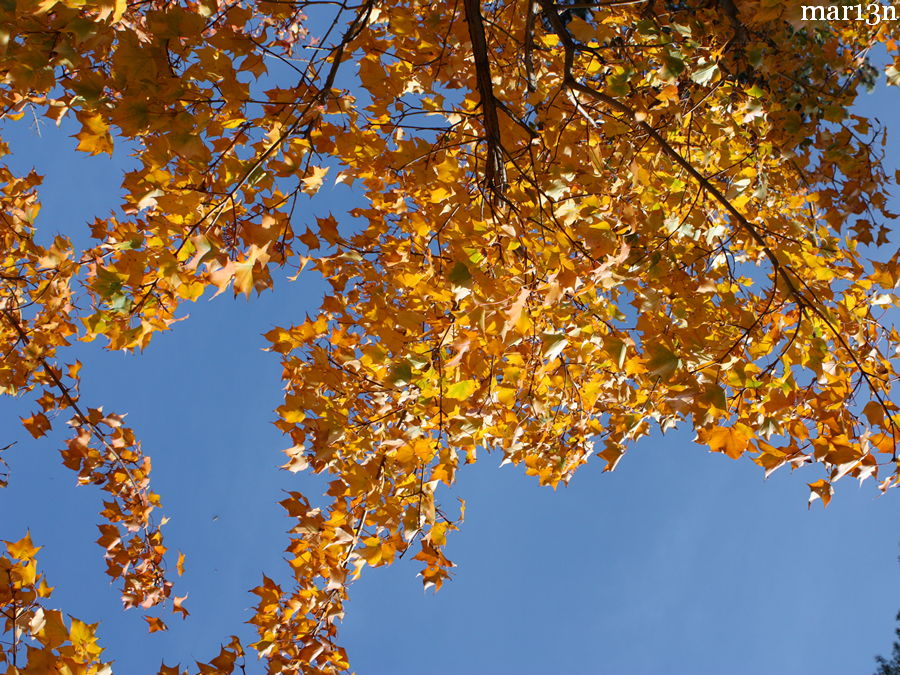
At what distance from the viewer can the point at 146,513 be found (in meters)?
3.37

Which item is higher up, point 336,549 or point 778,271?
point 778,271

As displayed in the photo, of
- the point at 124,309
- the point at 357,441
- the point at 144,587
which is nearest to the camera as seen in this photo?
the point at 124,309

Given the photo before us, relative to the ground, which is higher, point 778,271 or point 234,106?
point 234,106

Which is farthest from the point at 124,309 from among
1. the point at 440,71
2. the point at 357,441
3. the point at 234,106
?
the point at 440,71

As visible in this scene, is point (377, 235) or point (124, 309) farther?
point (377, 235)

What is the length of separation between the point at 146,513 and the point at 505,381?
92.3 inches

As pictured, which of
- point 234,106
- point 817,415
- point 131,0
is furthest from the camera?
point 817,415

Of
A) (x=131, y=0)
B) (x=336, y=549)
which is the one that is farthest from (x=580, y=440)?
(x=131, y=0)

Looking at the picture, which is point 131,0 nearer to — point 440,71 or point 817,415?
point 440,71

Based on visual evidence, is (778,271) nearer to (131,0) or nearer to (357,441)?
(357,441)

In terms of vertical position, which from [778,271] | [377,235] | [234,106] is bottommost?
[778,271]

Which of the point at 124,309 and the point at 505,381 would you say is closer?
the point at 124,309

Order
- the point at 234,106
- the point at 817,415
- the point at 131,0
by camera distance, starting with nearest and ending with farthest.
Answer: the point at 234,106 → the point at 131,0 → the point at 817,415

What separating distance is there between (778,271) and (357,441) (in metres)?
1.94
